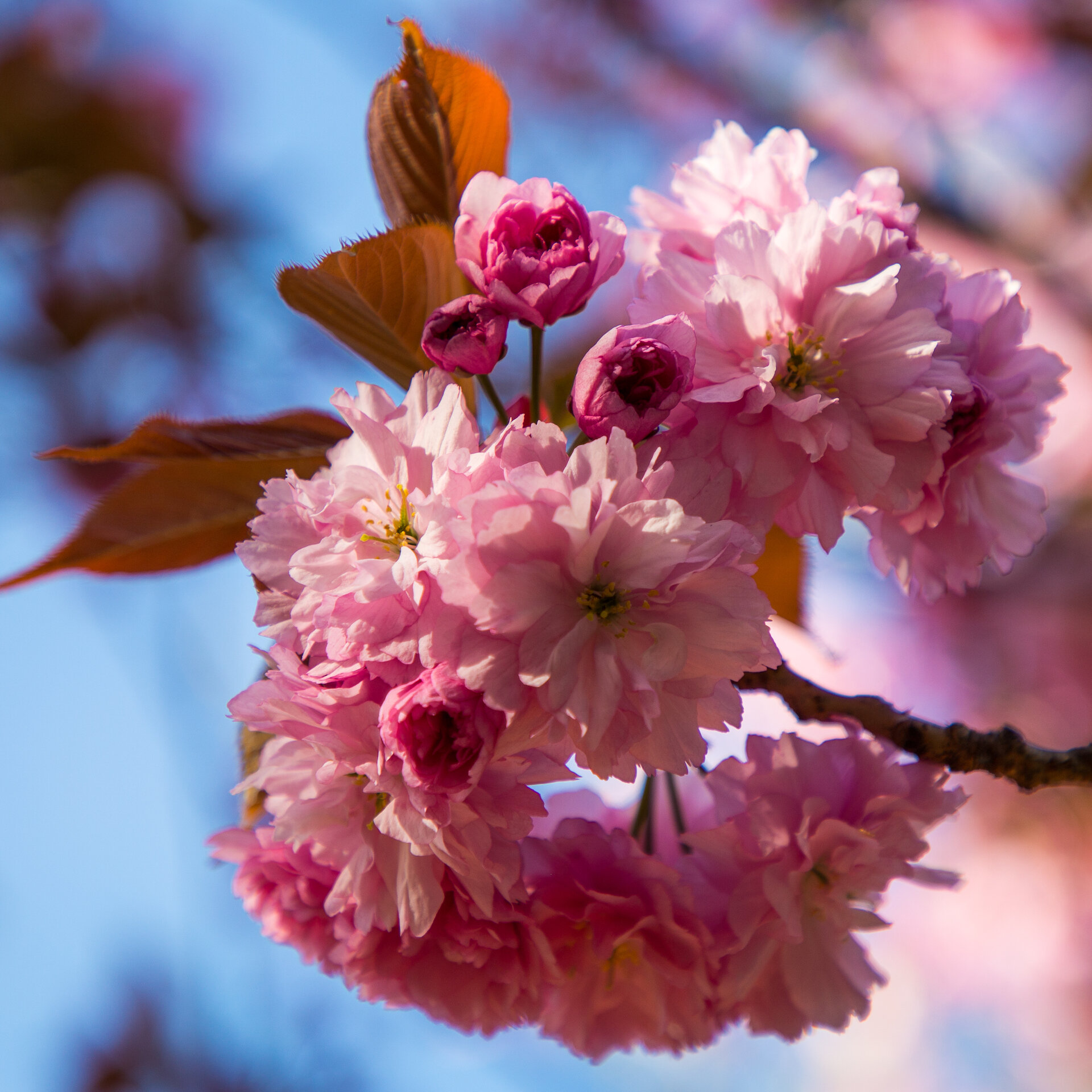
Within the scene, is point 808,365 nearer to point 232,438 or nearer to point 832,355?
point 832,355

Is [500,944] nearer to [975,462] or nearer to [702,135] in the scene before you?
[975,462]

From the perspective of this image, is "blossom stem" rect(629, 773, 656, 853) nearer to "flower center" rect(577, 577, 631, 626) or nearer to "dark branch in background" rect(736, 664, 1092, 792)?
"dark branch in background" rect(736, 664, 1092, 792)

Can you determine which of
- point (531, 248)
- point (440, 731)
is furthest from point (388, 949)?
point (531, 248)

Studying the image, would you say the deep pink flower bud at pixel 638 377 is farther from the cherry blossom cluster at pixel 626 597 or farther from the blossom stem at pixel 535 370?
the blossom stem at pixel 535 370

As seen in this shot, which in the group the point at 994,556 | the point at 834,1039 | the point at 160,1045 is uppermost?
the point at 994,556

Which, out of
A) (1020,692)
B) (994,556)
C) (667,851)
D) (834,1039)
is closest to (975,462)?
(994,556)

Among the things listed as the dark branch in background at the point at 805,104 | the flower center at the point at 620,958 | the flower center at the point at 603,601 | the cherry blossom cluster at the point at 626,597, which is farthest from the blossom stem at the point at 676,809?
the dark branch in background at the point at 805,104

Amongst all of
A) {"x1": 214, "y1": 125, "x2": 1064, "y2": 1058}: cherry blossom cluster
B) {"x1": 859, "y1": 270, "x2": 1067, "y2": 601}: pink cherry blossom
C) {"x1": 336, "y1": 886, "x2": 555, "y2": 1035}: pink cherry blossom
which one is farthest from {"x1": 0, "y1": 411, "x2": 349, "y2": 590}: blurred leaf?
{"x1": 859, "y1": 270, "x2": 1067, "y2": 601}: pink cherry blossom
